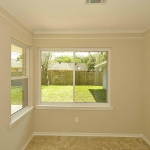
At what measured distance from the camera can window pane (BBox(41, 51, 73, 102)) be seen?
381 cm

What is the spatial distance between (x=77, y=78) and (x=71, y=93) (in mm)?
414

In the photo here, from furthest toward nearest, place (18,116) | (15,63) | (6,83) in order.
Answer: (15,63), (18,116), (6,83)

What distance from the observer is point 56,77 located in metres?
3.85

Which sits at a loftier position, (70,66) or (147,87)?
(70,66)

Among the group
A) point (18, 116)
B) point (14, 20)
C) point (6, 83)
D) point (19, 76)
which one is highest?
point (14, 20)

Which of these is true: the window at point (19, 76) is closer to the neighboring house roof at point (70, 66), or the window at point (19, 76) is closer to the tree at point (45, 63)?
the tree at point (45, 63)

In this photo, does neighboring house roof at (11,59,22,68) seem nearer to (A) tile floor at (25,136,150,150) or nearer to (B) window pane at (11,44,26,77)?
(B) window pane at (11,44,26,77)

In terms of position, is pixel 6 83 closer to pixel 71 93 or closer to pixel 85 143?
pixel 71 93

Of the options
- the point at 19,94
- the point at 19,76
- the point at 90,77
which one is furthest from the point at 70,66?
the point at 19,94

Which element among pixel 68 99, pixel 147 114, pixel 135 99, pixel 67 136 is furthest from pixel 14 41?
pixel 147 114

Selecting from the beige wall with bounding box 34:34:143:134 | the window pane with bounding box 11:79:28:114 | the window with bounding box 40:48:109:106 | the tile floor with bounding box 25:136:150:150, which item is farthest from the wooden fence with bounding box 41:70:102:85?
the tile floor with bounding box 25:136:150:150

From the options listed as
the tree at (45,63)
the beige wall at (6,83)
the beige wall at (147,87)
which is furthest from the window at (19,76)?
the beige wall at (147,87)

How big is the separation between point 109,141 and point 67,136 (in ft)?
3.24

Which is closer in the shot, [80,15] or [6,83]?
[6,83]
